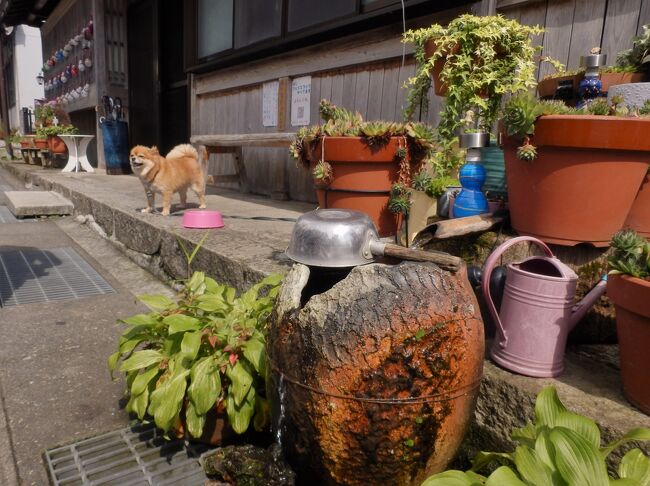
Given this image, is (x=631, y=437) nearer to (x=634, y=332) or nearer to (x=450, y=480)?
(x=634, y=332)

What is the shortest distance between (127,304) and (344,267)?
2.00 meters

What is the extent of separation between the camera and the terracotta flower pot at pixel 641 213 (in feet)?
4.72

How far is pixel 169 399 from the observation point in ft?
4.31

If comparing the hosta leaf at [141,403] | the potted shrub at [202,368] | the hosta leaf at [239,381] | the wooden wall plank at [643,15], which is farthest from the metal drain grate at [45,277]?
the wooden wall plank at [643,15]

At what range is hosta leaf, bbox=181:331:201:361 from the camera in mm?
1366

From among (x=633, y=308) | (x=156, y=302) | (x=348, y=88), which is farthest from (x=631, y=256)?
(x=348, y=88)

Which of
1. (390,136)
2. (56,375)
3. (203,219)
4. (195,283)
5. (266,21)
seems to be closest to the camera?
(195,283)

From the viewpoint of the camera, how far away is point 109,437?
4.98ft

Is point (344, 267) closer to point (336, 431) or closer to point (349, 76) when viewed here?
point (336, 431)

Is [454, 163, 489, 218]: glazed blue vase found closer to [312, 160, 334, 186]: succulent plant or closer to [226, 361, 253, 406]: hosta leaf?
[312, 160, 334, 186]: succulent plant

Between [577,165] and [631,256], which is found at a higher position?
[577,165]

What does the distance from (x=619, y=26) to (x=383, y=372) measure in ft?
8.42

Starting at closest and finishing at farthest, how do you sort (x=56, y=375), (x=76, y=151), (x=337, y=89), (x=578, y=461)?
1. (x=578, y=461)
2. (x=56, y=375)
3. (x=337, y=89)
4. (x=76, y=151)

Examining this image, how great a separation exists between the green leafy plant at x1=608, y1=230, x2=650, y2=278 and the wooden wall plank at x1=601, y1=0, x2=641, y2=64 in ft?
6.14
